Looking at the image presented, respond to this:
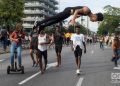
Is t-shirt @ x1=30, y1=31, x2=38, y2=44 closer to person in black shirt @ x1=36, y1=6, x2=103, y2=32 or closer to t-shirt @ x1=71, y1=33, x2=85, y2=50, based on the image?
t-shirt @ x1=71, y1=33, x2=85, y2=50

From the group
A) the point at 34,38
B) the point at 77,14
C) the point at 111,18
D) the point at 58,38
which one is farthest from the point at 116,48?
the point at 111,18

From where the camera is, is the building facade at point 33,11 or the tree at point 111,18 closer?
the tree at point 111,18

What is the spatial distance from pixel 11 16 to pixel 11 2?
7.44 feet

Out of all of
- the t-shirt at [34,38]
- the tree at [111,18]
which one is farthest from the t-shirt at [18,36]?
the tree at [111,18]

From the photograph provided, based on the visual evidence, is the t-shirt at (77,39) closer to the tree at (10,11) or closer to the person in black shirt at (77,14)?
the person in black shirt at (77,14)

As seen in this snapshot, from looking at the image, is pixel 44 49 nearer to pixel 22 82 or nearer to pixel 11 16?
pixel 22 82

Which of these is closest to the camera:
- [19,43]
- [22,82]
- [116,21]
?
[22,82]

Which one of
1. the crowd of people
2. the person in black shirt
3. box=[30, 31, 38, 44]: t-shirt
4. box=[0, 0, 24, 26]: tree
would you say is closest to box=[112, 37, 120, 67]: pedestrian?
the crowd of people

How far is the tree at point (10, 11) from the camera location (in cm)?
5972

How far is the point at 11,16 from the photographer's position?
5997cm

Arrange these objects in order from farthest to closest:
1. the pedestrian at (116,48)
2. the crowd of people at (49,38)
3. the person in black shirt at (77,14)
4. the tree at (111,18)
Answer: the tree at (111,18)
the pedestrian at (116,48)
the crowd of people at (49,38)
the person in black shirt at (77,14)

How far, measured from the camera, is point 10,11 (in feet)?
196

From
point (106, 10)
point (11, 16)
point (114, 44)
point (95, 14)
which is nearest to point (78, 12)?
point (95, 14)

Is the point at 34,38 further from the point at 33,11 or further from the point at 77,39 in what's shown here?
the point at 33,11
